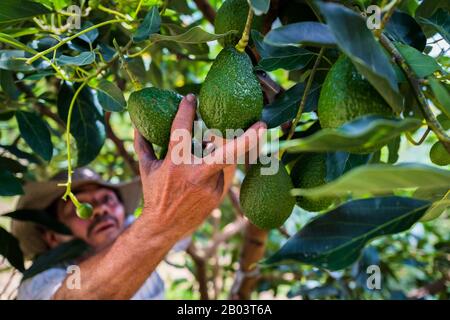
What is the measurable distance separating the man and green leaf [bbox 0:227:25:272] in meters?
0.25

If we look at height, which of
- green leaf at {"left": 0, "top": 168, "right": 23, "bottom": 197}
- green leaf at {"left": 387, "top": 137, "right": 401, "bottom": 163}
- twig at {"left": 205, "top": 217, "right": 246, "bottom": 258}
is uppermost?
green leaf at {"left": 387, "top": 137, "right": 401, "bottom": 163}

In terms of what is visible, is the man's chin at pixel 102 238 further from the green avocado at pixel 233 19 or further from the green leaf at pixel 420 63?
the green leaf at pixel 420 63

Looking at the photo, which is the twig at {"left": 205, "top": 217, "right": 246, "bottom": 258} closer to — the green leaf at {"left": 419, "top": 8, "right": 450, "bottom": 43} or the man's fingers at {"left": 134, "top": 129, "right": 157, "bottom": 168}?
the man's fingers at {"left": 134, "top": 129, "right": 157, "bottom": 168}

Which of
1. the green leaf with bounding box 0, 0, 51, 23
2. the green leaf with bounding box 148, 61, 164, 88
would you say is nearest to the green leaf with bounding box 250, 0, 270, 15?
the green leaf with bounding box 0, 0, 51, 23

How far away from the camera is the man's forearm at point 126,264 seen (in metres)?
1.37

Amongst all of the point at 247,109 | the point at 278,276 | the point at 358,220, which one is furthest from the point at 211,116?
the point at 278,276

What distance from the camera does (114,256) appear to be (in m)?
1.59

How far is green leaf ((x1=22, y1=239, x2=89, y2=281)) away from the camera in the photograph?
5.58 ft

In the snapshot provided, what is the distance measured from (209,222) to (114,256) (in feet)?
6.24

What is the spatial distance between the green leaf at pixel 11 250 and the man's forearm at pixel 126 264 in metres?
0.25

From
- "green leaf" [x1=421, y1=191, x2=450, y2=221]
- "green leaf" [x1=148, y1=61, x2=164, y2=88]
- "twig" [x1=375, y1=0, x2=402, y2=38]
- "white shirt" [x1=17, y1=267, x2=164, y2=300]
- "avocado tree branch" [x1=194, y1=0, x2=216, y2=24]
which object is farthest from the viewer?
"white shirt" [x1=17, y1=267, x2=164, y2=300]

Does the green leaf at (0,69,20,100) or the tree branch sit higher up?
the green leaf at (0,69,20,100)

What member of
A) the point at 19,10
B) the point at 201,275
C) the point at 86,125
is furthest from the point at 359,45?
the point at 201,275
